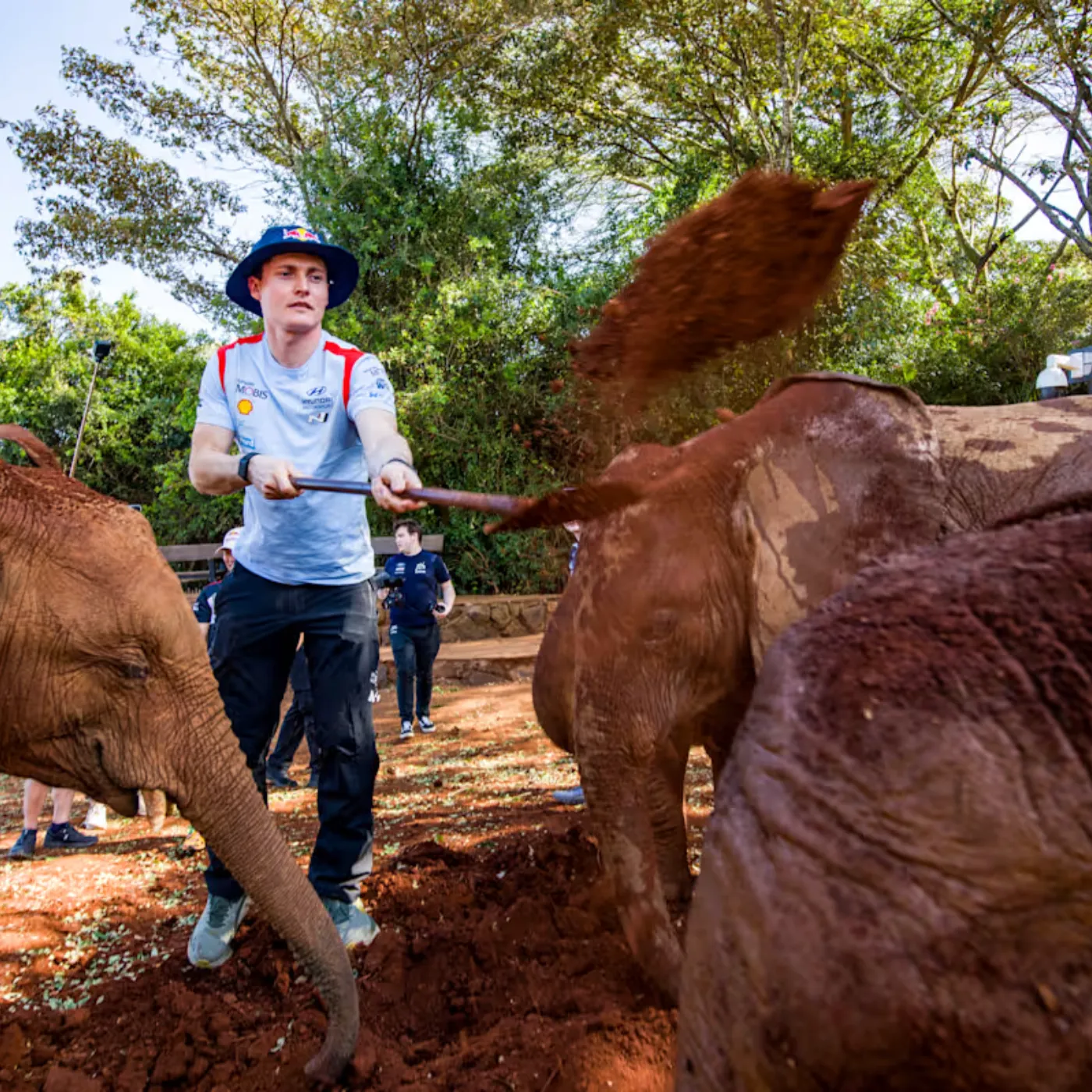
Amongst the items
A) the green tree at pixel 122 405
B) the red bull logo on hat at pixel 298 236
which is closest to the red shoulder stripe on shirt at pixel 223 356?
the red bull logo on hat at pixel 298 236

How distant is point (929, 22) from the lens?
15.0m

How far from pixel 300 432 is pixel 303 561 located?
0.50m

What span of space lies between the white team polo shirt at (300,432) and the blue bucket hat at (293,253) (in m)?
0.27

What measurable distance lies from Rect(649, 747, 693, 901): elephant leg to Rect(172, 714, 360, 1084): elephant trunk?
39.6 inches

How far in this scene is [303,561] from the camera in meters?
3.57

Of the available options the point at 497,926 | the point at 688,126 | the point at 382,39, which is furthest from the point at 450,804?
the point at 382,39

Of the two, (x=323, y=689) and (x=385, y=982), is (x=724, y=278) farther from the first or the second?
(x=385, y=982)

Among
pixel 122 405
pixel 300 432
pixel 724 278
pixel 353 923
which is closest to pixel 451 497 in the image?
pixel 724 278

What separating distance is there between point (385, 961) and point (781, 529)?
199 centimetres

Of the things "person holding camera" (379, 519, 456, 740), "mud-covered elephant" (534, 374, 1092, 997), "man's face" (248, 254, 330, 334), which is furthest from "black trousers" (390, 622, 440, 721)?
"mud-covered elephant" (534, 374, 1092, 997)

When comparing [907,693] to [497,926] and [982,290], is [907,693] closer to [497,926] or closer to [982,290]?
[497,926]

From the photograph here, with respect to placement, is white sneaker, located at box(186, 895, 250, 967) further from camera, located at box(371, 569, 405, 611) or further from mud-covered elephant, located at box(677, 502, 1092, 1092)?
camera, located at box(371, 569, 405, 611)

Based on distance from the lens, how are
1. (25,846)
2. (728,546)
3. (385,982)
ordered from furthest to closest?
(25,846) → (385,982) → (728,546)

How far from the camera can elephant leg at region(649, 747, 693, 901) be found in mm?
2932
